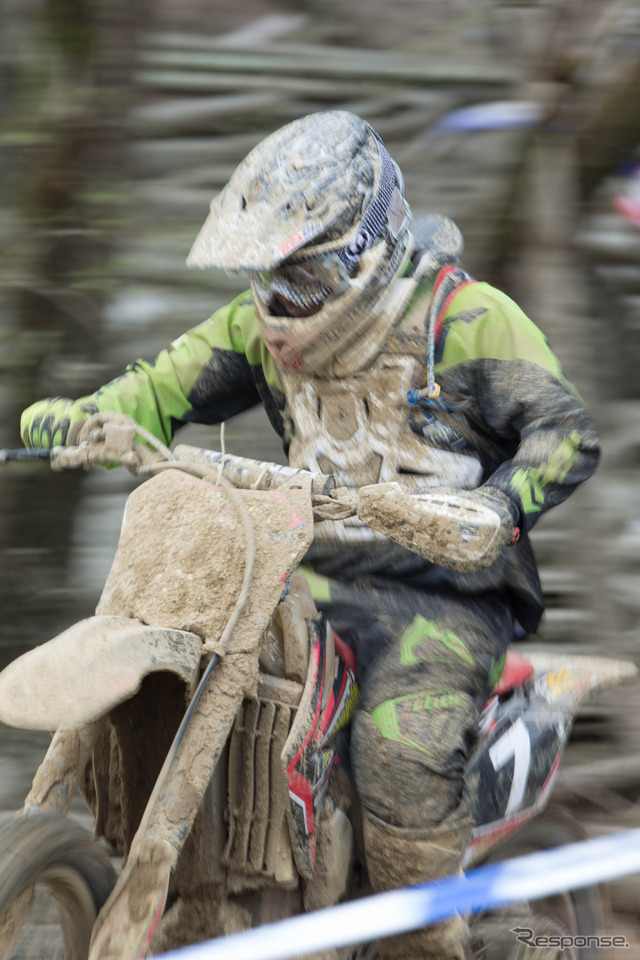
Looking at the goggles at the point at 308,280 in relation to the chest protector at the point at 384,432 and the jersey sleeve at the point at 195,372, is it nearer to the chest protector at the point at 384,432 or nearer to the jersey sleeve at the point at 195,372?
the chest protector at the point at 384,432

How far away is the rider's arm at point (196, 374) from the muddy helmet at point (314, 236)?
0.83ft

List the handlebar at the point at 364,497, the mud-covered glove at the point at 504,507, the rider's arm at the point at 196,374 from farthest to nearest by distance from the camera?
the rider's arm at the point at 196,374
the mud-covered glove at the point at 504,507
the handlebar at the point at 364,497

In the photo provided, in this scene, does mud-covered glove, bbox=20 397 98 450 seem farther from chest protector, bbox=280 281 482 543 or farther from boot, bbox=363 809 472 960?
boot, bbox=363 809 472 960

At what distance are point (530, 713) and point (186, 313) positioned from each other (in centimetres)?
218

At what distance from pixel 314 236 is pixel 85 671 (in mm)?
893

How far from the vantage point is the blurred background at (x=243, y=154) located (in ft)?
11.0

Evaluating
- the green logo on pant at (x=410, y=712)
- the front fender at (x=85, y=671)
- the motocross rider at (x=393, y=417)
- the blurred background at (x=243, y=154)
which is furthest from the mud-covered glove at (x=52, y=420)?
the blurred background at (x=243, y=154)

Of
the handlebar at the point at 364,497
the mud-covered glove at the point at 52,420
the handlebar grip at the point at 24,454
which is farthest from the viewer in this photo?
the mud-covered glove at the point at 52,420

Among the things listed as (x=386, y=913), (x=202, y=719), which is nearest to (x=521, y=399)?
(x=202, y=719)

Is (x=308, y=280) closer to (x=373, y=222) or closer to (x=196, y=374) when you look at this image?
(x=373, y=222)

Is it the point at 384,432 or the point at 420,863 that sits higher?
the point at 384,432

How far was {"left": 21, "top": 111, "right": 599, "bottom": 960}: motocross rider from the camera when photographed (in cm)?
185

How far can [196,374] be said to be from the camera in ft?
7.58

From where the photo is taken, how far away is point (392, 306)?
2.03m
